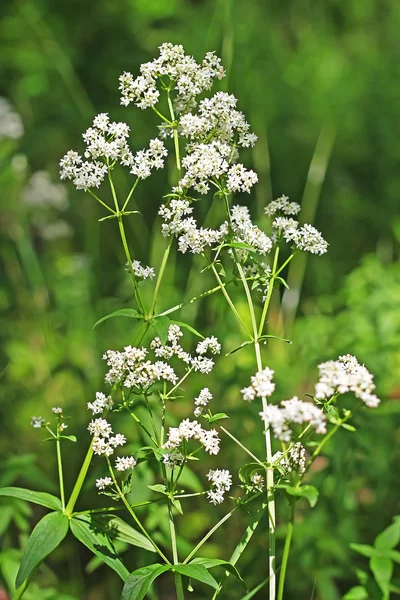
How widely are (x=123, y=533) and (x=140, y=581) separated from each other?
0.57 ft

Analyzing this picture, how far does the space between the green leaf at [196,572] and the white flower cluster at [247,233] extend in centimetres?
56

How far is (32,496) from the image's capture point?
1.40 m

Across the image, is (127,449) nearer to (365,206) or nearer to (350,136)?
(365,206)

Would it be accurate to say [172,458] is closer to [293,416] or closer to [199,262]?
[293,416]

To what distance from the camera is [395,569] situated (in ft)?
7.81

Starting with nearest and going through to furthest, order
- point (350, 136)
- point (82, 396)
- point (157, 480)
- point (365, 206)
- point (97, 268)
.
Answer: point (157, 480), point (82, 396), point (97, 268), point (365, 206), point (350, 136)

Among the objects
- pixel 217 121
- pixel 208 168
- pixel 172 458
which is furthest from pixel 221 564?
pixel 217 121

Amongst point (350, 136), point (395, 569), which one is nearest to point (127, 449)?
point (395, 569)

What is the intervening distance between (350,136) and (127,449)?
368 cm

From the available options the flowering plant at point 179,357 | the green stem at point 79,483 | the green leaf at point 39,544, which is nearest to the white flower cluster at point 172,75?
the flowering plant at point 179,357

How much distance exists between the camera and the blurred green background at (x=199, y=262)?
2309 millimetres

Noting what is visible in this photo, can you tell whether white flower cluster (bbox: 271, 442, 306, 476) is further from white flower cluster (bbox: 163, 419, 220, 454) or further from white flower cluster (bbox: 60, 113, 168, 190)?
white flower cluster (bbox: 60, 113, 168, 190)

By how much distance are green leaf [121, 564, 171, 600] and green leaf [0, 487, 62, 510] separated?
21 cm

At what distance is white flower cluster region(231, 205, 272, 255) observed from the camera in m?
1.39
